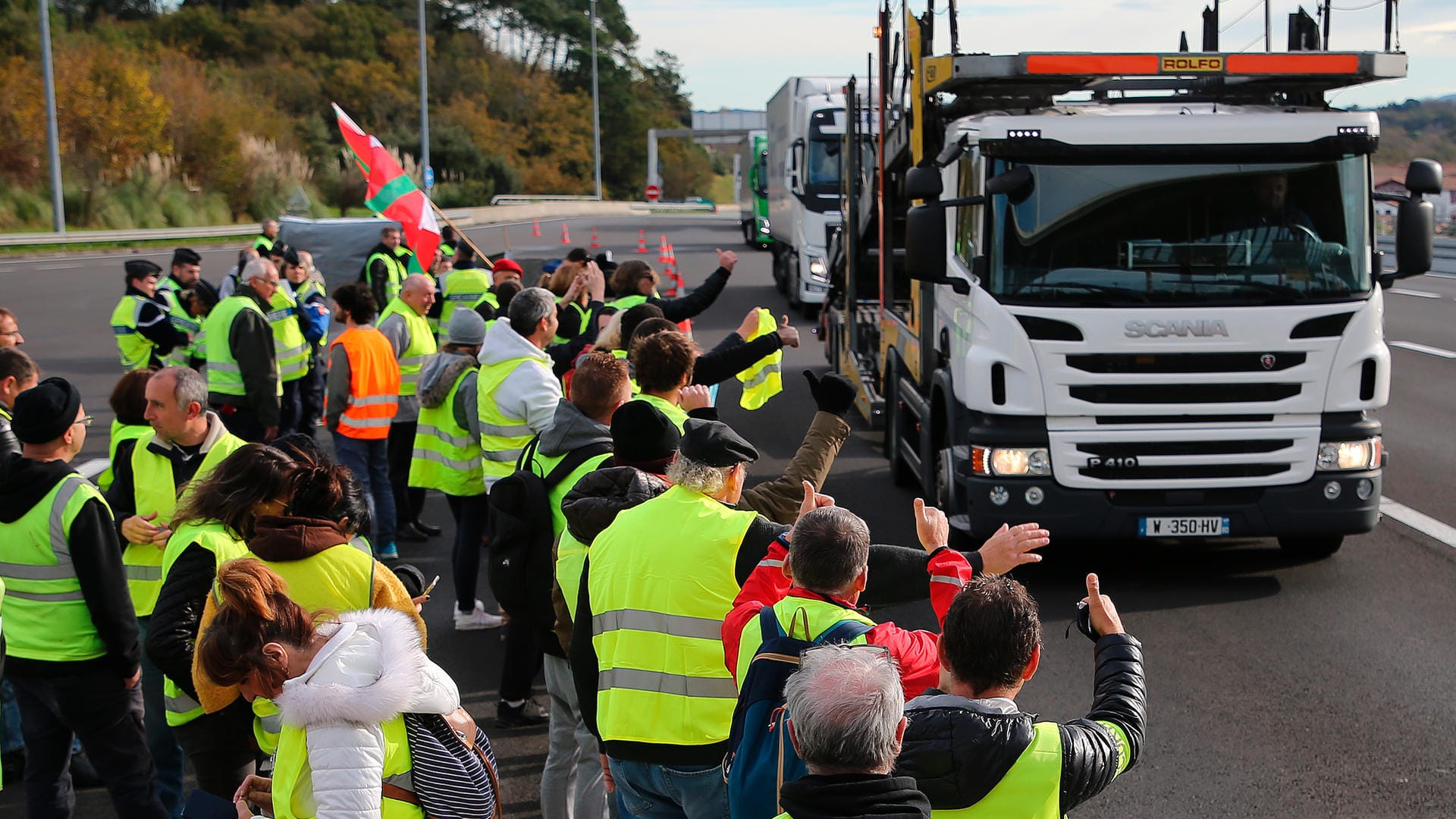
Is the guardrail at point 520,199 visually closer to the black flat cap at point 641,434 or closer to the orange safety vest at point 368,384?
the orange safety vest at point 368,384

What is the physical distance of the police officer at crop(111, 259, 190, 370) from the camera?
10672mm

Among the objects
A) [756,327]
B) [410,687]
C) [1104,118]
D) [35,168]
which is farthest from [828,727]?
[35,168]

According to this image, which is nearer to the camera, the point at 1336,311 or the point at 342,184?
the point at 1336,311

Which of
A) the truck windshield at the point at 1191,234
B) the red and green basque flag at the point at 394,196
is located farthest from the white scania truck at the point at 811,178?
the truck windshield at the point at 1191,234

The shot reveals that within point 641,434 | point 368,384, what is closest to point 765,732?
point 641,434

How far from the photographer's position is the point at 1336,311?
24.8 feet

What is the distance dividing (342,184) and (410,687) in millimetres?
56472

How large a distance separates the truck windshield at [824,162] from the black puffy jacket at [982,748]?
20049 mm

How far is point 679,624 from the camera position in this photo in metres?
3.54

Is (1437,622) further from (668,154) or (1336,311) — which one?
(668,154)

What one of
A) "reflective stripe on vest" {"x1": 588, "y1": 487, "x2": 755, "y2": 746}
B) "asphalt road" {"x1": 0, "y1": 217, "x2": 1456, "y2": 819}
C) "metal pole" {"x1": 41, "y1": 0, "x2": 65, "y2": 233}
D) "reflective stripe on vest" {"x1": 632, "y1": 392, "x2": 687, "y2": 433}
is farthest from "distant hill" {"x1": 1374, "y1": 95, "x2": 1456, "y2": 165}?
"reflective stripe on vest" {"x1": 588, "y1": 487, "x2": 755, "y2": 746}

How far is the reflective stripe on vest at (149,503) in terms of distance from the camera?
491cm

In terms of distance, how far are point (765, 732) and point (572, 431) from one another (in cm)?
205

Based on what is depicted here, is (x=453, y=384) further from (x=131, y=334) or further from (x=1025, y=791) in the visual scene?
(x=1025, y=791)
